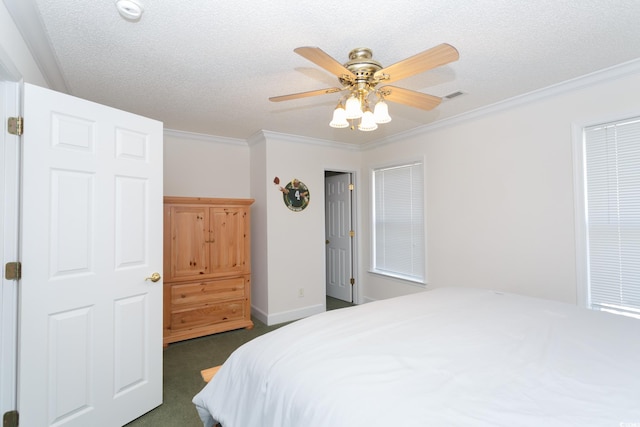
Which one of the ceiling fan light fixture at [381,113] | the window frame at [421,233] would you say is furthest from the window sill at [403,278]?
the ceiling fan light fixture at [381,113]

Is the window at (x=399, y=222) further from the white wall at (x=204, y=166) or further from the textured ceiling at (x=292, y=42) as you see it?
the white wall at (x=204, y=166)

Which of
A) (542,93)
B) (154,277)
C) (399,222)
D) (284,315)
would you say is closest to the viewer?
(154,277)

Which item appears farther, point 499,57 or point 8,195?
point 499,57

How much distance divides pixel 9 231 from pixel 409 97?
7.68 ft

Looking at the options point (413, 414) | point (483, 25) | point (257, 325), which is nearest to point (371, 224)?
point (257, 325)

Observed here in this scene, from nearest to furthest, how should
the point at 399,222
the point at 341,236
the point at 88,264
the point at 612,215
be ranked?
the point at 88,264 → the point at 612,215 → the point at 399,222 → the point at 341,236

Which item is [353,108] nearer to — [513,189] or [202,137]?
[513,189]

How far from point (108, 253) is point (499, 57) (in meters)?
2.90

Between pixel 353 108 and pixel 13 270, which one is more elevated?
pixel 353 108

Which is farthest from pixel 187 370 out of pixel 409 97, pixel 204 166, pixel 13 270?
pixel 409 97

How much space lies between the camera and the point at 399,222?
13.5ft

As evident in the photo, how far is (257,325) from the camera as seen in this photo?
3.86 metres

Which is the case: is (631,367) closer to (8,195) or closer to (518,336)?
(518,336)

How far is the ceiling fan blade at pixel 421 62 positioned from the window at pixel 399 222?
7.46 ft
